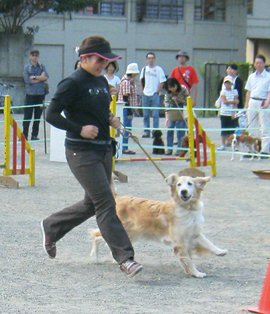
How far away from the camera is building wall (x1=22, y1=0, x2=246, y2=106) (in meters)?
33.7

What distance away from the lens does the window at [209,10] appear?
122ft

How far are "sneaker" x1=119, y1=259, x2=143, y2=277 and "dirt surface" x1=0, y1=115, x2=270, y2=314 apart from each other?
0.39 feet

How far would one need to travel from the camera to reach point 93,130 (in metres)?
5.14

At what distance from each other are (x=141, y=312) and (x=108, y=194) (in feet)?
3.54

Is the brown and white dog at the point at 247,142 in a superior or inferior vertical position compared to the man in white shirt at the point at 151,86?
inferior

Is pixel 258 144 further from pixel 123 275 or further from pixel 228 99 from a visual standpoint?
pixel 123 275

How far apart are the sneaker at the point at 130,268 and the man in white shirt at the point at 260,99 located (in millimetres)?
8629

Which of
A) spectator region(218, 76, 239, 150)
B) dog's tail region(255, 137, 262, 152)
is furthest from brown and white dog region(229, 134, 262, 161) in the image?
spectator region(218, 76, 239, 150)

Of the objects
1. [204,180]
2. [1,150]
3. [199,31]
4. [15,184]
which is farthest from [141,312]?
[199,31]

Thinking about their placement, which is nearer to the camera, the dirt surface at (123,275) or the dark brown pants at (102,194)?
the dirt surface at (123,275)

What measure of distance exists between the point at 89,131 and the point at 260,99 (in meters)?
8.87

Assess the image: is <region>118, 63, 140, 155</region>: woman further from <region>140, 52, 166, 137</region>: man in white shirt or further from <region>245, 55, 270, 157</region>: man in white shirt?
<region>245, 55, 270, 157</region>: man in white shirt

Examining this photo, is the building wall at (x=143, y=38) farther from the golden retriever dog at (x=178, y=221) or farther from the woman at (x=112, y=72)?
the golden retriever dog at (x=178, y=221)

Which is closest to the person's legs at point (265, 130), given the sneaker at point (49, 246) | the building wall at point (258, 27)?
the sneaker at point (49, 246)
